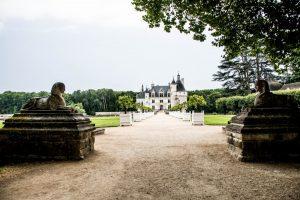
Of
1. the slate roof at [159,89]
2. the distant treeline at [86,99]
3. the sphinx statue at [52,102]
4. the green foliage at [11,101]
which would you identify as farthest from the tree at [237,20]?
the slate roof at [159,89]

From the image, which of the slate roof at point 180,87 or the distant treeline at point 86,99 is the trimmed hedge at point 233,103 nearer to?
the distant treeline at point 86,99

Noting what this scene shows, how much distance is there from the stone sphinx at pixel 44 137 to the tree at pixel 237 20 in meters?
4.95

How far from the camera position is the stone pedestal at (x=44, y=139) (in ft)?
27.2

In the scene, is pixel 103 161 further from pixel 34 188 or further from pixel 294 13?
pixel 294 13

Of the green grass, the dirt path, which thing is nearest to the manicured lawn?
the green grass

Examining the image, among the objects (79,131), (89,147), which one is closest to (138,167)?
(79,131)

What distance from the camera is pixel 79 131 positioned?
8.21m

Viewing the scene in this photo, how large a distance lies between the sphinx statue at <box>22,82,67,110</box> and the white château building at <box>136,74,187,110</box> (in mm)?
119745

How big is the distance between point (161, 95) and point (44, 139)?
127 metres

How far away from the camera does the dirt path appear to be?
492 cm

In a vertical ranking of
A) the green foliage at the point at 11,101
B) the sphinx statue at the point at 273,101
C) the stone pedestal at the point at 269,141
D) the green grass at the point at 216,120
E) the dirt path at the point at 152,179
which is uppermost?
the green foliage at the point at 11,101

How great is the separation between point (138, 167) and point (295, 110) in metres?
4.93

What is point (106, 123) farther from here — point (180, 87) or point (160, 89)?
point (160, 89)

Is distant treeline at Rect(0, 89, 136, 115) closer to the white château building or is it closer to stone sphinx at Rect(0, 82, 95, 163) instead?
the white château building
